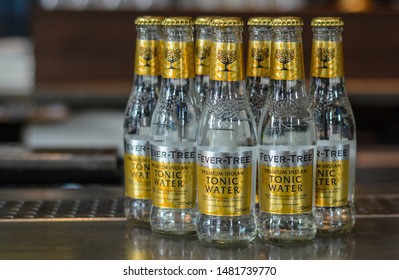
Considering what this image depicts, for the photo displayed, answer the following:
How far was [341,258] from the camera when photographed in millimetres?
1284

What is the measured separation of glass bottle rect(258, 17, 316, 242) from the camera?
1.31 meters

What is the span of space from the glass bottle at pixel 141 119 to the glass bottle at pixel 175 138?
0.22 ft

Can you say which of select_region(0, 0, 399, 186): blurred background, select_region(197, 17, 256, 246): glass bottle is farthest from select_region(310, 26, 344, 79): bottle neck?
select_region(0, 0, 399, 186): blurred background

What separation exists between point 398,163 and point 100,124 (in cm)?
139

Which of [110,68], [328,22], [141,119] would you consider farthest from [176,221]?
[110,68]

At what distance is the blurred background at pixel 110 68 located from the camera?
3668 millimetres

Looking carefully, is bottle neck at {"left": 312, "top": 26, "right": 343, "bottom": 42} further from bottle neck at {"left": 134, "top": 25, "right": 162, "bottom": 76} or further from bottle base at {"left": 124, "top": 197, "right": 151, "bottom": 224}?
bottle base at {"left": 124, "top": 197, "right": 151, "bottom": 224}

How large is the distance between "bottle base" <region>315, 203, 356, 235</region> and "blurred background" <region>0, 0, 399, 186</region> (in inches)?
85.5

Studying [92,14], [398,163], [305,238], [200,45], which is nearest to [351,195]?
[305,238]

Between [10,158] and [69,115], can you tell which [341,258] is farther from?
[69,115]

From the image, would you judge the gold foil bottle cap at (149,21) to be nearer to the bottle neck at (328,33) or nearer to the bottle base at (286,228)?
the bottle neck at (328,33)

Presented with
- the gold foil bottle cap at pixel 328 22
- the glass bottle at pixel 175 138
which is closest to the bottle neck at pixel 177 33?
the glass bottle at pixel 175 138

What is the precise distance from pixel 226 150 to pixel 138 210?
272mm

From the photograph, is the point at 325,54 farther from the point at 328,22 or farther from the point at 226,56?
the point at 226,56
